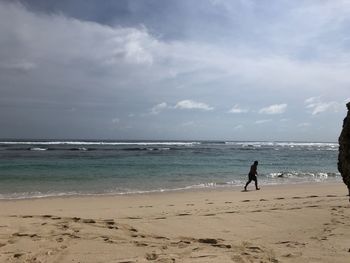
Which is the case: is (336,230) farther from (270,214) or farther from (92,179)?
(92,179)

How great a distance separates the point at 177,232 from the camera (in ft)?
23.8

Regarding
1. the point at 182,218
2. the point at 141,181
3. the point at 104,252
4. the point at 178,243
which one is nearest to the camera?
the point at 104,252

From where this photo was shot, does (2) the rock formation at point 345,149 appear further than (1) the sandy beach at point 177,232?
No

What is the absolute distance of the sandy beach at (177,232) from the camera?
5672 mm

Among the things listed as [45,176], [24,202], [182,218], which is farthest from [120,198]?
[45,176]

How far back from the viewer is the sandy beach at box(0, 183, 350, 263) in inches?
223

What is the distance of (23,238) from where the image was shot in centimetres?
667

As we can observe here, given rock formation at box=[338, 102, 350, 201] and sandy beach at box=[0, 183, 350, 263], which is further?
sandy beach at box=[0, 183, 350, 263]

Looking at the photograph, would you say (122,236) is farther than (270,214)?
No

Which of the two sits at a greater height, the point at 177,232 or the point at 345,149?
the point at 345,149

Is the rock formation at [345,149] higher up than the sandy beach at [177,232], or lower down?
higher up

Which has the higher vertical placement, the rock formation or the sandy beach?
the rock formation

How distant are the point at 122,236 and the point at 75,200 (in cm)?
630

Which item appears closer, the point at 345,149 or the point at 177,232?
the point at 345,149
